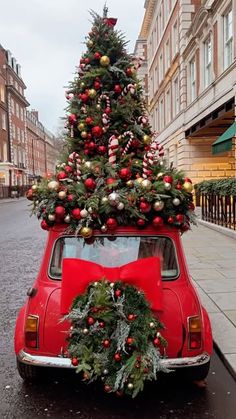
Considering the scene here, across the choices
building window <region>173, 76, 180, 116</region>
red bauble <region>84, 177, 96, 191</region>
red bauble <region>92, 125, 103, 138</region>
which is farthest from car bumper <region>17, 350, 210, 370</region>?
building window <region>173, 76, 180, 116</region>

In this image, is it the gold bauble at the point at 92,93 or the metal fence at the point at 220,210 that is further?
the metal fence at the point at 220,210

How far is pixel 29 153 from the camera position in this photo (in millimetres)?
88938

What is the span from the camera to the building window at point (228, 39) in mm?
17625

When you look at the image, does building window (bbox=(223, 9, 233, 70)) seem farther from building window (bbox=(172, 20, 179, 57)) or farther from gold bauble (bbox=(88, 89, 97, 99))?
gold bauble (bbox=(88, 89, 97, 99))

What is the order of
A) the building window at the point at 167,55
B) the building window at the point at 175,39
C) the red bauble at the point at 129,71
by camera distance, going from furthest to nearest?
the building window at the point at 167,55
the building window at the point at 175,39
the red bauble at the point at 129,71

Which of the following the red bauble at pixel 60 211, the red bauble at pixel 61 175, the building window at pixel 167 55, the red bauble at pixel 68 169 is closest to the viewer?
the red bauble at pixel 60 211

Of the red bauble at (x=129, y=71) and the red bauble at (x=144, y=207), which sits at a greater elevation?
the red bauble at (x=129, y=71)

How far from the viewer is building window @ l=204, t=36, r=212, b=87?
20.9m

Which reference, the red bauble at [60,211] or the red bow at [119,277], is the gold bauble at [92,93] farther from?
the red bow at [119,277]

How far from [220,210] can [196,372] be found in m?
11.0

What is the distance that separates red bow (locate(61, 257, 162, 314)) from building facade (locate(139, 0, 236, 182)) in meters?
10.4

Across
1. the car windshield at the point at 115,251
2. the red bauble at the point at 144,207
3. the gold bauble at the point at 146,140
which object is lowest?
the car windshield at the point at 115,251

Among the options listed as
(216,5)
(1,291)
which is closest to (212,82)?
(216,5)

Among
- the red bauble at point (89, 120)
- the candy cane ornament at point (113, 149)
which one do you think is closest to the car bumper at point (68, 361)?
the candy cane ornament at point (113, 149)
